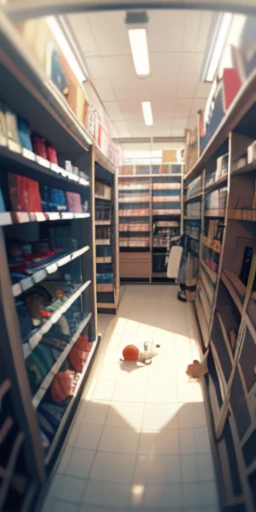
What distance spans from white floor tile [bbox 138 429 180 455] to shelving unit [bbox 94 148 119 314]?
2346mm

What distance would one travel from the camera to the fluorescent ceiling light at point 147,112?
4.48 meters

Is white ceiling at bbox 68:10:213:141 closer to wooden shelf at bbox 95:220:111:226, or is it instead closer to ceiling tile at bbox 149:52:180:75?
ceiling tile at bbox 149:52:180:75

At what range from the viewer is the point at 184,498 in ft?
4.81

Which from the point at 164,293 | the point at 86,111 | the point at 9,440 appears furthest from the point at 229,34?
the point at 164,293

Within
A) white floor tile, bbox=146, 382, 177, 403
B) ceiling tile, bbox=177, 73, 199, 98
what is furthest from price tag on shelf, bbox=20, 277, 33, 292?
ceiling tile, bbox=177, 73, 199, 98

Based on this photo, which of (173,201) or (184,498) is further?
(173,201)

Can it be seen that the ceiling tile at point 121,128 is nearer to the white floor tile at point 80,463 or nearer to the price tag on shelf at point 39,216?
the price tag on shelf at point 39,216

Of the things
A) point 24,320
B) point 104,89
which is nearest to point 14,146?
point 24,320

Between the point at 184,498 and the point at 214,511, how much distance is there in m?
0.16

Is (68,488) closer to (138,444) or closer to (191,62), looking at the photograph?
(138,444)

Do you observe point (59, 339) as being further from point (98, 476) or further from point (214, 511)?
point (214, 511)

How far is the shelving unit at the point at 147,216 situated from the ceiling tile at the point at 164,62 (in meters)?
2.46

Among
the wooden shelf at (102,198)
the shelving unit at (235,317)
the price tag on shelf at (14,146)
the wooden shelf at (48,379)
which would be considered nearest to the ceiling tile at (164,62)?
the shelving unit at (235,317)

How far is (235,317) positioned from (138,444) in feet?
3.98
